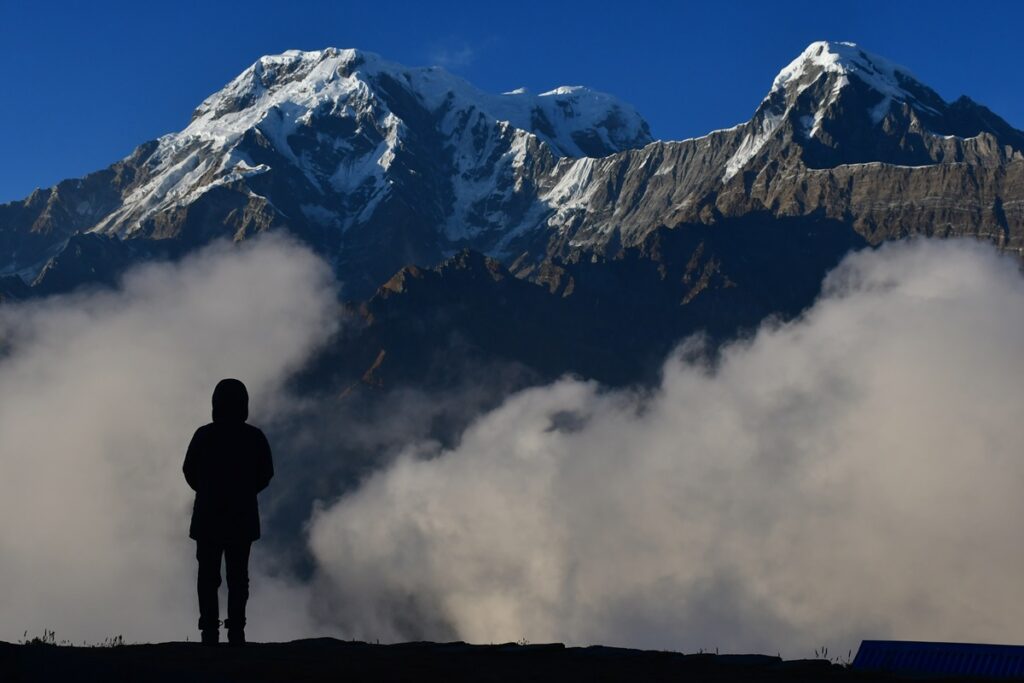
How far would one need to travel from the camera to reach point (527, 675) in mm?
22547

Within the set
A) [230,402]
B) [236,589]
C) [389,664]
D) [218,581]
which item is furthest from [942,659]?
[230,402]

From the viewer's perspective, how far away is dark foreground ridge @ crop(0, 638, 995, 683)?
18203 mm

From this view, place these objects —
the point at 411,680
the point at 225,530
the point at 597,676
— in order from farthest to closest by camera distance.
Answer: the point at 225,530, the point at 597,676, the point at 411,680

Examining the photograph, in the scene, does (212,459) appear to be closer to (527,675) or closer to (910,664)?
(527,675)

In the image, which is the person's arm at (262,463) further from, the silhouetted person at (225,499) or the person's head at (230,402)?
the person's head at (230,402)

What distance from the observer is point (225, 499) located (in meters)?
27.8

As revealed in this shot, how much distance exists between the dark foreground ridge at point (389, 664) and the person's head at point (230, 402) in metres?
4.25

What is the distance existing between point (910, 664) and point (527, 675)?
929 cm

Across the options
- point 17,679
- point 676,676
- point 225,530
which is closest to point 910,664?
point 676,676

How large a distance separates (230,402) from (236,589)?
3.52 meters

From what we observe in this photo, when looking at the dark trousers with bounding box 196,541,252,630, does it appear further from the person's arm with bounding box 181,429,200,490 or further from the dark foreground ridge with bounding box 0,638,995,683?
the person's arm with bounding box 181,429,200,490

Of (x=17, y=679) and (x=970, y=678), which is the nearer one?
(x=17, y=679)

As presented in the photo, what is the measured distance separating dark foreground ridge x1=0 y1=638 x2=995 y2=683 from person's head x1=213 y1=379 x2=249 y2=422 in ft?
14.0

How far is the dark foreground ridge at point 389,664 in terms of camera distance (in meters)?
18.2
